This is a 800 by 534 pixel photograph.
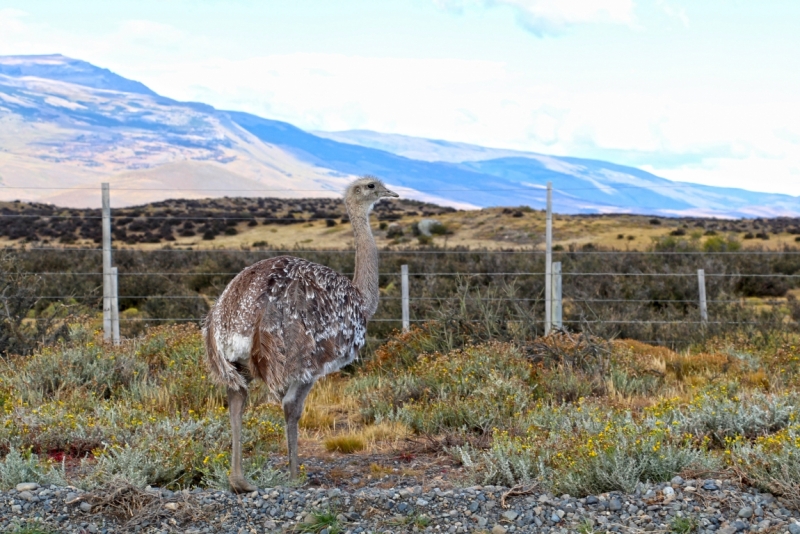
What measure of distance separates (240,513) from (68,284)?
16.3 meters

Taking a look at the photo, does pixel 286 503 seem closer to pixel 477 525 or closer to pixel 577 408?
pixel 477 525

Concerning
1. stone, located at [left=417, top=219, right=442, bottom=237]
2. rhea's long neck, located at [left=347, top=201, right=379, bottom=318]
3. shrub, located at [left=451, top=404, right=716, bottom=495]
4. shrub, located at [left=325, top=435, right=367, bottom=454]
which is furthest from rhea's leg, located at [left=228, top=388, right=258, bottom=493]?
stone, located at [left=417, top=219, right=442, bottom=237]

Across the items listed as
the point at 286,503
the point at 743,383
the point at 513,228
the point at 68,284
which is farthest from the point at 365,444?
the point at 513,228

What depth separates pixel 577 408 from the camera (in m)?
7.28

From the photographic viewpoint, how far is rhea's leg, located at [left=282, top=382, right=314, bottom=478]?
586 cm

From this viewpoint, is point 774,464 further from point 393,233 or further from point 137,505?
point 393,233

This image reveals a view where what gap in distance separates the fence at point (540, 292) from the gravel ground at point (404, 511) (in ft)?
14.9

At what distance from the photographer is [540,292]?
40.3ft

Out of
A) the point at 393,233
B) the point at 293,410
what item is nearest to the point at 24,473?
the point at 293,410

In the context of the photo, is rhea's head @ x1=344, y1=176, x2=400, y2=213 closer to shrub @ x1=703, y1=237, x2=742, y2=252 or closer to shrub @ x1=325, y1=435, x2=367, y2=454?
shrub @ x1=325, y1=435, x2=367, y2=454

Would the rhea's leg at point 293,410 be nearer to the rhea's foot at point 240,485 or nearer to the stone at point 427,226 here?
the rhea's foot at point 240,485

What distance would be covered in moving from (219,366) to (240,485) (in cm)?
79

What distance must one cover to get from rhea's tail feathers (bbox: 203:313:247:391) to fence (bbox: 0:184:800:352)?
4.81m

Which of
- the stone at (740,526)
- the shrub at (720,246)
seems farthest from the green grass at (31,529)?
the shrub at (720,246)
